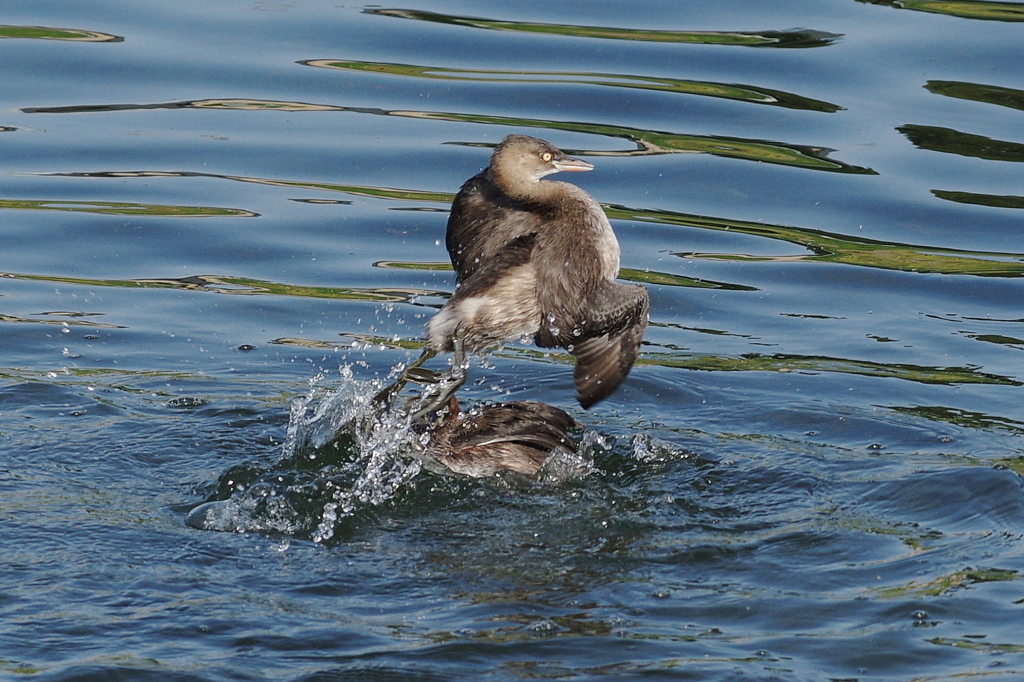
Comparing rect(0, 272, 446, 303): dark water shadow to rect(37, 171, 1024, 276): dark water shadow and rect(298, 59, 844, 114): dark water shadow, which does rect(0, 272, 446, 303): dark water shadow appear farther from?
rect(298, 59, 844, 114): dark water shadow

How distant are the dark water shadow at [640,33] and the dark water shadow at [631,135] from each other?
1.63 meters

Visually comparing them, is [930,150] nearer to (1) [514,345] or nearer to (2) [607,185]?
(2) [607,185]

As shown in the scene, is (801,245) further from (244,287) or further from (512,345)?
(244,287)

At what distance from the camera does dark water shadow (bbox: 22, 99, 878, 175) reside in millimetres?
10672

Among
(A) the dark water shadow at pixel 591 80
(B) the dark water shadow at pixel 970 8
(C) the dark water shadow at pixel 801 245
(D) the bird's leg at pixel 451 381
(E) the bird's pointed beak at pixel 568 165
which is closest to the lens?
(D) the bird's leg at pixel 451 381

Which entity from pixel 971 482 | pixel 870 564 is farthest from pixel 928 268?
pixel 870 564

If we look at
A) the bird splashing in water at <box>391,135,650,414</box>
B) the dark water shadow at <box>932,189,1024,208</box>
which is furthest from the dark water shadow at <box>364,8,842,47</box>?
the bird splashing in water at <box>391,135,650,414</box>

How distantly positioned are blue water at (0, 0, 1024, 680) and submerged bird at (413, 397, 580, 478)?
6.0 inches

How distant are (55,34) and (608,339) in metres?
7.69

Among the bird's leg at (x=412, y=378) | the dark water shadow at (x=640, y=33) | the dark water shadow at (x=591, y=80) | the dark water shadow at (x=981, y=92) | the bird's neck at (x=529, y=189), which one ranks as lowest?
the bird's leg at (x=412, y=378)

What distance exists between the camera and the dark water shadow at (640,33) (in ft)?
40.3

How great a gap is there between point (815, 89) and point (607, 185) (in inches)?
81.9

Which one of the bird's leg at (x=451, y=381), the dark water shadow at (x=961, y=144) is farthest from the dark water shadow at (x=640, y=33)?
the bird's leg at (x=451, y=381)

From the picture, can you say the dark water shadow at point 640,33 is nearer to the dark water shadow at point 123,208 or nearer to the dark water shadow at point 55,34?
the dark water shadow at point 55,34
